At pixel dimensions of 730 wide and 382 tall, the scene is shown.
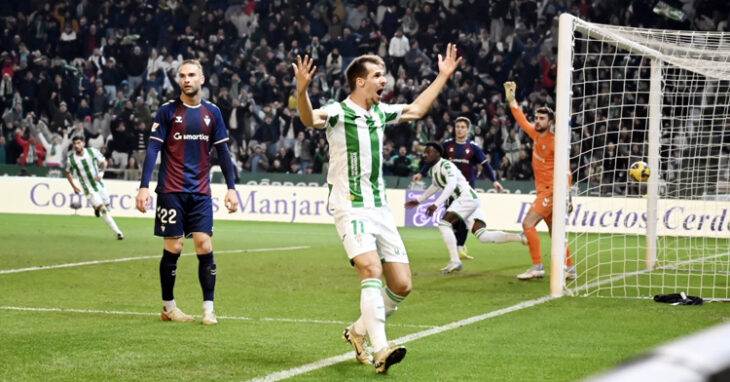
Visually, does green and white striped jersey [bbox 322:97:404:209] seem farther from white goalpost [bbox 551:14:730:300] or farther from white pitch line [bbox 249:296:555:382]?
white goalpost [bbox 551:14:730:300]

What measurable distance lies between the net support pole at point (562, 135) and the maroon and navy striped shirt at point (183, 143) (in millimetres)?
3607

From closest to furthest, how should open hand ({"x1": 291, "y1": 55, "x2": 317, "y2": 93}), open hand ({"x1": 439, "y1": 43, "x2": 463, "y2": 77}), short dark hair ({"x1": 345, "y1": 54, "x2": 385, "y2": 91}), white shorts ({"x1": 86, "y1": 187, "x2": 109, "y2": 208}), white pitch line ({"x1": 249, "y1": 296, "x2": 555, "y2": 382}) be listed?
open hand ({"x1": 291, "y1": 55, "x2": 317, "y2": 93}) → white pitch line ({"x1": 249, "y1": 296, "x2": 555, "y2": 382}) → short dark hair ({"x1": 345, "y1": 54, "x2": 385, "y2": 91}) → open hand ({"x1": 439, "y1": 43, "x2": 463, "y2": 77}) → white shorts ({"x1": 86, "y1": 187, "x2": 109, "y2": 208})

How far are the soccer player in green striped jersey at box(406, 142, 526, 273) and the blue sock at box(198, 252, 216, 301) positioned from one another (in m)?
5.60

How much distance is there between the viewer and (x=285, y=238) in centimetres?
1867

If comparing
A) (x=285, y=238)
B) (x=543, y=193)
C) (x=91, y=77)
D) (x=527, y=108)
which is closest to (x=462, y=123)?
(x=543, y=193)

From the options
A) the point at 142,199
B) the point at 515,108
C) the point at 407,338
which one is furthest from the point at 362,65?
the point at 515,108

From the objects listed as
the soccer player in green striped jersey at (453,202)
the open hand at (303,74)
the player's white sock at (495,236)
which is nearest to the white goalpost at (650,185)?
the player's white sock at (495,236)

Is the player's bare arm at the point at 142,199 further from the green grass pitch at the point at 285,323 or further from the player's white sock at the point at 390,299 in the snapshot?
the player's white sock at the point at 390,299

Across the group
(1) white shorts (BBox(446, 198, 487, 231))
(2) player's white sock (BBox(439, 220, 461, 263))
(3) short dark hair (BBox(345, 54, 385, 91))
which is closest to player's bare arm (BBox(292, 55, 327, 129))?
(3) short dark hair (BBox(345, 54, 385, 91))

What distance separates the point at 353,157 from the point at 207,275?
2.43 meters

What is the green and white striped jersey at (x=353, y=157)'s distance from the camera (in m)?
5.67

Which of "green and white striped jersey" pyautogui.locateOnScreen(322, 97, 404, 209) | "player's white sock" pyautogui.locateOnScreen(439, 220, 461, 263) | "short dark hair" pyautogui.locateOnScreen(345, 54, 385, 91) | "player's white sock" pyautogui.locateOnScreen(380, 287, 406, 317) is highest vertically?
"short dark hair" pyautogui.locateOnScreen(345, 54, 385, 91)

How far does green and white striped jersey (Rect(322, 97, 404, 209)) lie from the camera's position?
567 centimetres

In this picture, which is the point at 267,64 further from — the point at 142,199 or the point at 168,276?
the point at 142,199
